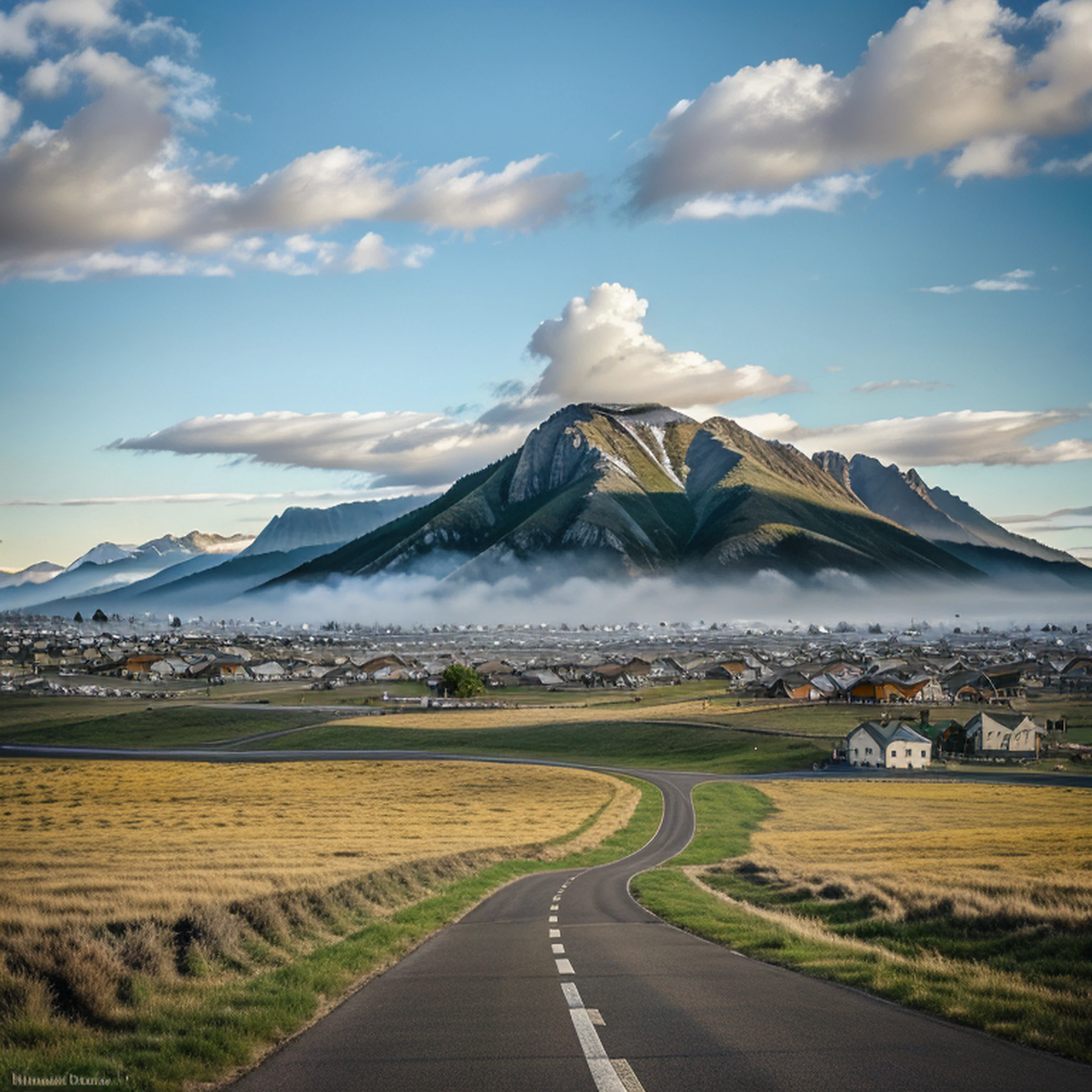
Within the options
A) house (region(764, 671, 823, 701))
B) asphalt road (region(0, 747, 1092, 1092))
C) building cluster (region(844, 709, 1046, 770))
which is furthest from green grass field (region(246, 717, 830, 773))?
asphalt road (region(0, 747, 1092, 1092))

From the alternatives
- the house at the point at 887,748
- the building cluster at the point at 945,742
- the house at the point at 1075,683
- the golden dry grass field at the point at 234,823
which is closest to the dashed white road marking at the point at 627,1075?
the golden dry grass field at the point at 234,823

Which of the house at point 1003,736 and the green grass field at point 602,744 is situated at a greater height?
the house at point 1003,736

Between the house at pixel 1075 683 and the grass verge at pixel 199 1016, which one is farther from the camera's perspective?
the house at pixel 1075 683

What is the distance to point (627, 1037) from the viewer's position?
10.6 m

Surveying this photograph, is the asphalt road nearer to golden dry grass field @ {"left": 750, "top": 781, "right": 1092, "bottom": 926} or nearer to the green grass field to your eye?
golden dry grass field @ {"left": 750, "top": 781, "right": 1092, "bottom": 926}

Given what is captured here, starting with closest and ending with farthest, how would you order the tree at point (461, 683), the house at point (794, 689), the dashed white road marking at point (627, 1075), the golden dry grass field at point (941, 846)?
the dashed white road marking at point (627, 1075) < the golden dry grass field at point (941, 846) < the house at point (794, 689) < the tree at point (461, 683)

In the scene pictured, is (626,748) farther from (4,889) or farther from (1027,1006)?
(1027,1006)

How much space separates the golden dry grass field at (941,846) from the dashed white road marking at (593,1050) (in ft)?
31.1

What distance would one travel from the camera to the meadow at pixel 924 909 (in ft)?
40.7

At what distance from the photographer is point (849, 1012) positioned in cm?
1183

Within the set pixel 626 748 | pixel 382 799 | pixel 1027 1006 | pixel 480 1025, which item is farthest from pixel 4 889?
pixel 626 748

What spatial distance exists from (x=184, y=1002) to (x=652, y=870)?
87.6ft

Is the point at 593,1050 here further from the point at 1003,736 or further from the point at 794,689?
the point at 794,689

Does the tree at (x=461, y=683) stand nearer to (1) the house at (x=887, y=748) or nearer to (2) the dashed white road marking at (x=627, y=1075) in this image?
(1) the house at (x=887, y=748)
